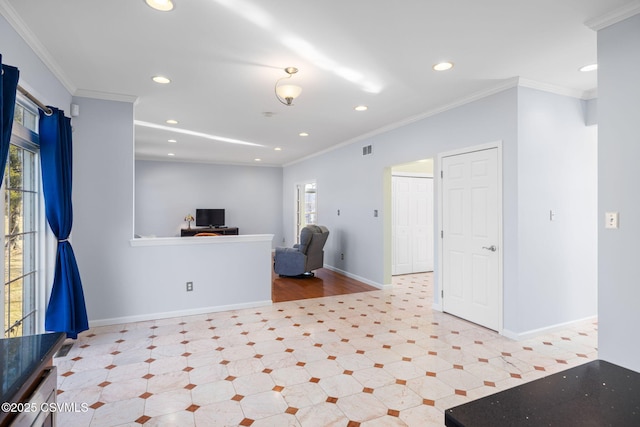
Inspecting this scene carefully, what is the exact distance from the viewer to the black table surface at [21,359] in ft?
3.22

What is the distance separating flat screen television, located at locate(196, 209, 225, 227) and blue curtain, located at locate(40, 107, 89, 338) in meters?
5.96

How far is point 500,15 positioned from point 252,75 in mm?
2216

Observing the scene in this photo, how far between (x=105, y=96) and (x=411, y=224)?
570 cm

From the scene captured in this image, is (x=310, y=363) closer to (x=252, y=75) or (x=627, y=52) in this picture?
(x=252, y=75)

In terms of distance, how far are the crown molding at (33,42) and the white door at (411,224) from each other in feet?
17.8

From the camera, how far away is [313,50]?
292cm

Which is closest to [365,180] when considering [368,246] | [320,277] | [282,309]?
[368,246]

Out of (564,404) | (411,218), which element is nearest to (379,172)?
(411,218)

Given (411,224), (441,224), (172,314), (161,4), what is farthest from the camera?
(411,224)

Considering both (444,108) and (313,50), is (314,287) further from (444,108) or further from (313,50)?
(313,50)

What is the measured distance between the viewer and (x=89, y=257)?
395cm

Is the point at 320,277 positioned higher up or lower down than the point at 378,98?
lower down

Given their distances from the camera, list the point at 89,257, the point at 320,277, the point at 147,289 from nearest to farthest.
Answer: the point at 89,257, the point at 147,289, the point at 320,277

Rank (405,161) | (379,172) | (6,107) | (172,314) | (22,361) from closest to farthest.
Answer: (22,361), (6,107), (172,314), (405,161), (379,172)
